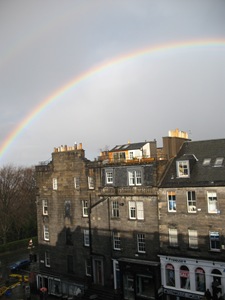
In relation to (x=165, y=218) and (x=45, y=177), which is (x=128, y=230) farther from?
(x=45, y=177)

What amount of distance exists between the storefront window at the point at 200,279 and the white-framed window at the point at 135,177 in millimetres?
9979

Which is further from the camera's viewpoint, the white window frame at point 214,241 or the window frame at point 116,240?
the window frame at point 116,240

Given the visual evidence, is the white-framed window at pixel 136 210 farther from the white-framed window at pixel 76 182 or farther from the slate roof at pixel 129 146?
the white-framed window at pixel 76 182

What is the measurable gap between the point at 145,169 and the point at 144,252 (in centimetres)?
835

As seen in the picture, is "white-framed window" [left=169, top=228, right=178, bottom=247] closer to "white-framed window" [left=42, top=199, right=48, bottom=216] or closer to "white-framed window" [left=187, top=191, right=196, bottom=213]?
"white-framed window" [left=187, top=191, right=196, bottom=213]

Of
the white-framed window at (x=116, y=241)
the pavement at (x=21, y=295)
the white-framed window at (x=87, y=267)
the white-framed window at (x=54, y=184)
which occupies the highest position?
the white-framed window at (x=54, y=184)

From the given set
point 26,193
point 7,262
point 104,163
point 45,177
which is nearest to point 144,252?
point 104,163

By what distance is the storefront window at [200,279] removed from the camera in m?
Result: 29.2

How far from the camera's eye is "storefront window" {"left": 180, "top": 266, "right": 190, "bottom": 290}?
3014 cm

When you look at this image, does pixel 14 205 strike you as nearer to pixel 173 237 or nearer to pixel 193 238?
pixel 173 237

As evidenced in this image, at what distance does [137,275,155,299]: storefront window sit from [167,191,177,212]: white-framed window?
288 inches

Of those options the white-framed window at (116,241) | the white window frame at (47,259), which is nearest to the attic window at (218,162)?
the white-framed window at (116,241)

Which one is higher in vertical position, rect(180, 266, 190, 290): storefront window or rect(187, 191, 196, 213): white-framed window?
rect(187, 191, 196, 213): white-framed window

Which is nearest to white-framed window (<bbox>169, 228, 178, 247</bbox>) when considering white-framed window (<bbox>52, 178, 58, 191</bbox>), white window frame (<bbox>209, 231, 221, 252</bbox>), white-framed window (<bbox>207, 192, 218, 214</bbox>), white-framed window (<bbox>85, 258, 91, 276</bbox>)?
white window frame (<bbox>209, 231, 221, 252</bbox>)
